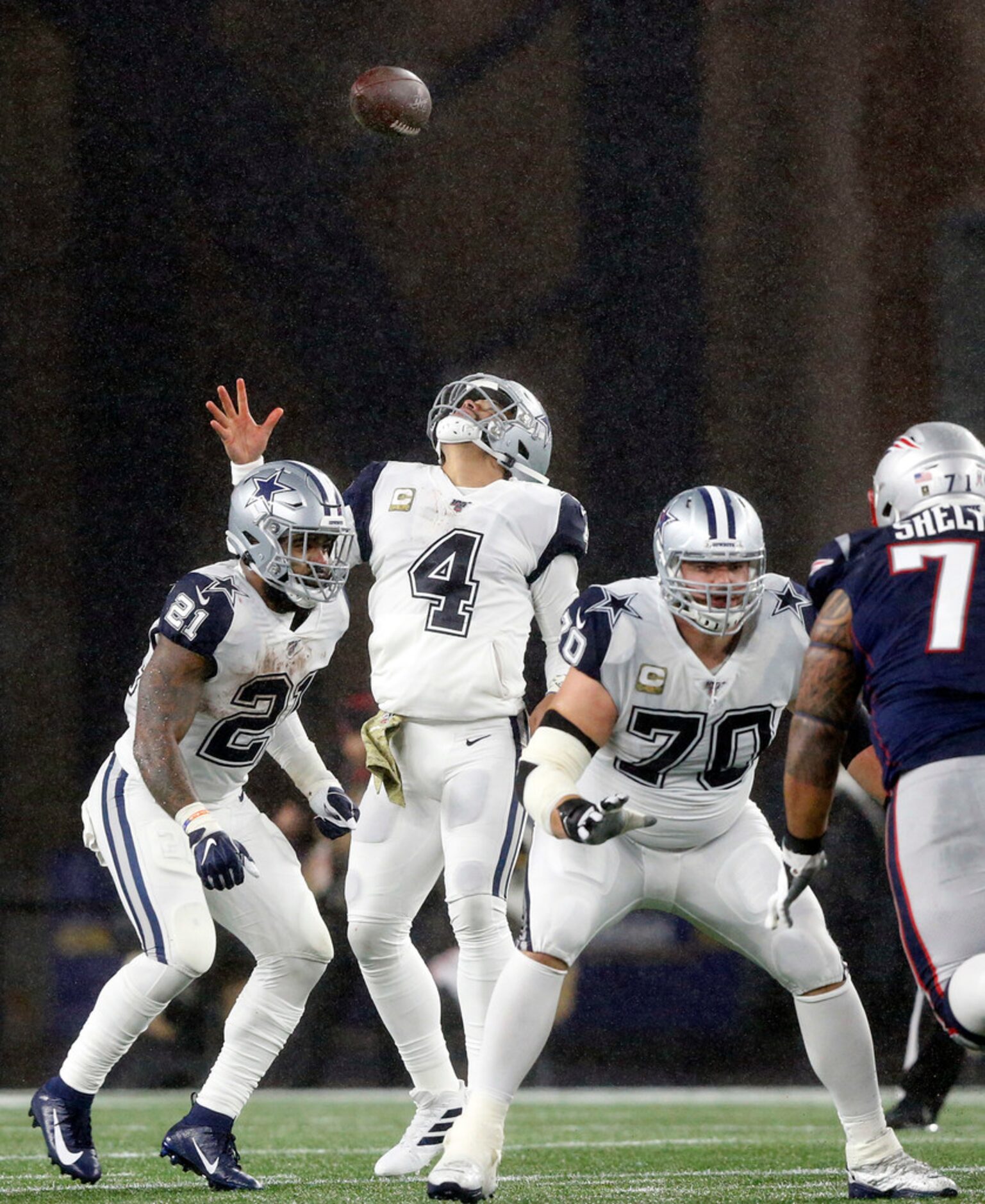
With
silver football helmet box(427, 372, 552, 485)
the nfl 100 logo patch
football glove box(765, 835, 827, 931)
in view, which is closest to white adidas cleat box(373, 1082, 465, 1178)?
football glove box(765, 835, 827, 931)

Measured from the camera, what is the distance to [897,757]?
2.82m

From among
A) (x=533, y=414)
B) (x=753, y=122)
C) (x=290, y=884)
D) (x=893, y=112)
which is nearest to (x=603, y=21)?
(x=753, y=122)

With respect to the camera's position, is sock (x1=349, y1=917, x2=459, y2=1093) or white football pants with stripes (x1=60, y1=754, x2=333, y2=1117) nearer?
white football pants with stripes (x1=60, y1=754, x2=333, y2=1117)

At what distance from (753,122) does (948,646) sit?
5.61m

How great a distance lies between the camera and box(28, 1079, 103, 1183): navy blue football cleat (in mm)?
3623

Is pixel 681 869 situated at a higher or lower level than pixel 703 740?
lower

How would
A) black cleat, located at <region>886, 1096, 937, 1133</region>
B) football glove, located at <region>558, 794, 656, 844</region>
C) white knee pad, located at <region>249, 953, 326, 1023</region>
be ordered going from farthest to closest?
1. black cleat, located at <region>886, 1096, 937, 1133</region>
2. white knee pad, located at <region>249, 953, 326, 1023</region>
3. football glove, located at <region>558, 794, 656, 844</region>

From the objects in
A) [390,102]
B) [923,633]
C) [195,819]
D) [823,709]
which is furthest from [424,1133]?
[390,102]

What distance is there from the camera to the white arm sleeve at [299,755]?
4270 mm

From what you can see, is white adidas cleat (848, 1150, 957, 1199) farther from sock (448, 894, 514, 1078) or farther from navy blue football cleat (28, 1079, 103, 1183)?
navy blue football cleat (28, 1079, 103, 1183)

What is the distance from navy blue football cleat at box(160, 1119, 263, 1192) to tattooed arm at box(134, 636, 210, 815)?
0.66 m

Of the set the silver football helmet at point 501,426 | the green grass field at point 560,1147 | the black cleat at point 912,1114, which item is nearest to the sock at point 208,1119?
the green grass field at point 560,1147

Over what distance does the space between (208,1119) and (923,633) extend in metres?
1.90

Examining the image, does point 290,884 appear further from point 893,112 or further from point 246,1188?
point 893,112
